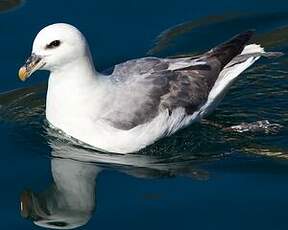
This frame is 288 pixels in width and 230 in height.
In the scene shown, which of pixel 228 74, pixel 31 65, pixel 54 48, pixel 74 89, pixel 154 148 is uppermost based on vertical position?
pixel 54 48

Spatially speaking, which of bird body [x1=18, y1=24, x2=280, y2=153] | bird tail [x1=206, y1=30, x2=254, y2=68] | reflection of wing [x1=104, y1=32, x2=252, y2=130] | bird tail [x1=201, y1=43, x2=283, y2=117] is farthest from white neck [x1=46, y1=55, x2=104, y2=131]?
bird tail [x1=206, y1=30, x2=254, y2=68]

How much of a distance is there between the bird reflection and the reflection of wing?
0.33 m

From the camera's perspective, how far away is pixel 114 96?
828 cm

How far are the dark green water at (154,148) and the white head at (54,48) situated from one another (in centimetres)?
76

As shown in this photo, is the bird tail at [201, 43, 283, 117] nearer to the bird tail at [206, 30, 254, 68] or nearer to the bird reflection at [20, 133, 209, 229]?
the bird tail at [206, 30, 254, 68]

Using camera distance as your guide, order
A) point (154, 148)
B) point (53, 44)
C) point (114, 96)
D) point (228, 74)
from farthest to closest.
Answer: point (228, 74), point (154, 148), point (114, 96), point (53, 44)

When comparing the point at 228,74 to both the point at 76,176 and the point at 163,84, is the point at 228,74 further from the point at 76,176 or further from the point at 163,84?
the point at 76,176

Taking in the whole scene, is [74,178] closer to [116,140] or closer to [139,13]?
[116,140]

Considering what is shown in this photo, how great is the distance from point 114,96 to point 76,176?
29.4 inches

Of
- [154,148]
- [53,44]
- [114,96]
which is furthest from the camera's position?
[154,148]

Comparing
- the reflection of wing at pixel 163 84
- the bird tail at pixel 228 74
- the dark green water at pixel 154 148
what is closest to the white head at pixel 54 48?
the reflection of wing at pixel 163 84

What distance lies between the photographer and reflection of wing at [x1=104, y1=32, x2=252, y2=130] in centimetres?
827

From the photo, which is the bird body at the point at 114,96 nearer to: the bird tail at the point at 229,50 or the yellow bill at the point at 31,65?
the yellow bill at the point at 31,65

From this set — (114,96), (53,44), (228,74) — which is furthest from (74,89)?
(228,74)
